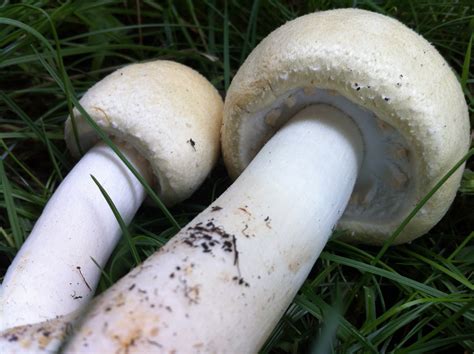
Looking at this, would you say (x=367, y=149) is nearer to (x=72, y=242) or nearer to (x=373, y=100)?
(x=373, y=100)

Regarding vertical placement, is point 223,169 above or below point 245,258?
below

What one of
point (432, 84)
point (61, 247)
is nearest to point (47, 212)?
point (61, 247)

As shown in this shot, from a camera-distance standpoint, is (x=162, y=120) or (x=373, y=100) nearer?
(x=373, y=100)

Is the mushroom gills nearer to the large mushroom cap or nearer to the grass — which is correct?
the large mushroom cap

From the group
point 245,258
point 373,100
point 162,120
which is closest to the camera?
point 245,258

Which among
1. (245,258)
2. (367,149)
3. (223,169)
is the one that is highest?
(367,149)

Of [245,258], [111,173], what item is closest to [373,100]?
[245,258]

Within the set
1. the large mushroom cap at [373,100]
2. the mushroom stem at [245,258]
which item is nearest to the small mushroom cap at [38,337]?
the mushroom stem at [245,258]
